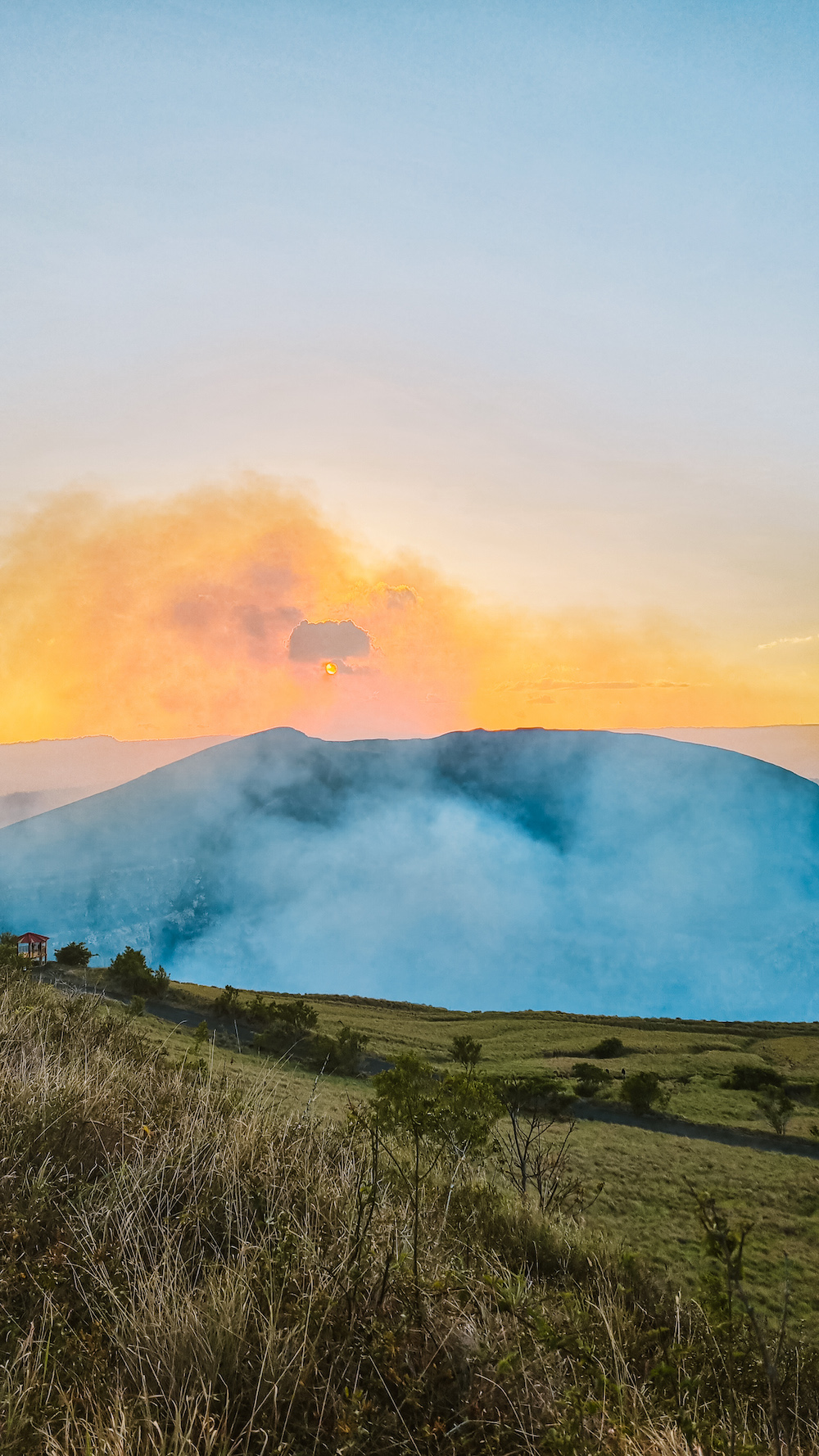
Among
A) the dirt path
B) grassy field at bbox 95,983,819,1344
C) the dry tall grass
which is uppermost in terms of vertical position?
the dry tall grass

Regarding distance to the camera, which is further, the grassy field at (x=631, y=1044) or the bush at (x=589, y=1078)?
the grassy field at (x=631, y=1044)

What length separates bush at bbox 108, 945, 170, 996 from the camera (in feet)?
205

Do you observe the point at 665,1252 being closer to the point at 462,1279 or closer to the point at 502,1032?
the point at 462,1279

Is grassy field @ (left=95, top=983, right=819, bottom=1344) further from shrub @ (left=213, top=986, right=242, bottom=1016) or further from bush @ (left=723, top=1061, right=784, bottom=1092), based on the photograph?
shrub @ (left=213, top=986, right=242, bottom=1016)

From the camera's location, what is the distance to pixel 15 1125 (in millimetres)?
4996

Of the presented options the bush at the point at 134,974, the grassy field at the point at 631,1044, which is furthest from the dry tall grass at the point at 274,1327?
the bush at the point at 134,974

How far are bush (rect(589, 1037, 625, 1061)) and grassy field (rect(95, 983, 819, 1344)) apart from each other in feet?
3.46

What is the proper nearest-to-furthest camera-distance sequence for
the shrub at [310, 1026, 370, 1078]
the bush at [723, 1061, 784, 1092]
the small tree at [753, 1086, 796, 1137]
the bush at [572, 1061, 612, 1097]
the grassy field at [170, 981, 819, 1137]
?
the small tree at [753, 1086, 796, 1137], the shrub at [310, 1026, 370, 1078], the bush at [572, 1061, 612, 1097], the grassy field at [170, 981, 819, 1137], the bush at [723, 1061, 784, 1092]

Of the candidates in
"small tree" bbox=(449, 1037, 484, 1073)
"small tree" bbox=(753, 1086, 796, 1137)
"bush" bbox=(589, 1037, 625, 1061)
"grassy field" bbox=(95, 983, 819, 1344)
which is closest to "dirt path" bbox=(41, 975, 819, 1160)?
"small tree" bbox=(753, 1086, 796, 1137)

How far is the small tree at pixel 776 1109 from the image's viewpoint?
51.6 metres

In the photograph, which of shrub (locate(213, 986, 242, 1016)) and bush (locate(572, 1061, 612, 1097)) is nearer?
bush (locate(572, 1061, 612, 1097))

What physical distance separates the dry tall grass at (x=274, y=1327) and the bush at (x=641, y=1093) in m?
54.9

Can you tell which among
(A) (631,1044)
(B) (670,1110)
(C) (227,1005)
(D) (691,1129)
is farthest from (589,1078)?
(C) (227,1005)

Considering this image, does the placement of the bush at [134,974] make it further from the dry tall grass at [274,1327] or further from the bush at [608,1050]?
the dry tall grass at [274,1327]
